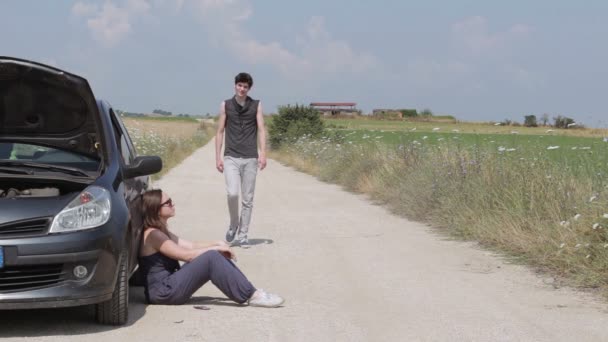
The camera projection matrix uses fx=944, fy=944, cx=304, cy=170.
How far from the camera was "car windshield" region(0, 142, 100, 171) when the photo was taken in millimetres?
6805

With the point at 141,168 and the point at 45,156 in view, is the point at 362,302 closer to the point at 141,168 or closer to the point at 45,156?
the point at 141,168

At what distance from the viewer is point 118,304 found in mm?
6199

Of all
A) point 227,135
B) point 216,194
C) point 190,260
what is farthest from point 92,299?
point 216,194

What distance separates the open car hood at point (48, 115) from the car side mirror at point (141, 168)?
325 millimetres

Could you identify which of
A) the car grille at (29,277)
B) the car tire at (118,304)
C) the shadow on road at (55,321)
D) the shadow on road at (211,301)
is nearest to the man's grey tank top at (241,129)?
the shadow on road at (211,301)

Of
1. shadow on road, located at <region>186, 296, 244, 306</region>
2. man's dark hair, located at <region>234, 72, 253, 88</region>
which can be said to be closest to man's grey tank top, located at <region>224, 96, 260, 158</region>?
man's dark hair, located at <region>234, 72, 253, 88</region>

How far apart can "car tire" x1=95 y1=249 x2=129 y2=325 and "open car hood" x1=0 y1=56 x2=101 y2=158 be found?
1142 mm

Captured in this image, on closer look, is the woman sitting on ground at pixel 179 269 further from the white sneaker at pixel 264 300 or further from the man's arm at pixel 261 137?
the man's arm at pixel 261 137

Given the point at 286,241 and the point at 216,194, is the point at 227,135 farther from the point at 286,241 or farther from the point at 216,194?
the point at 216,194

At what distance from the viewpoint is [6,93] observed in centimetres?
702

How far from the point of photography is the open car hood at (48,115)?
6.89 metres

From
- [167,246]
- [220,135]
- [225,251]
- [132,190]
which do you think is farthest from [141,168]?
[220,135]

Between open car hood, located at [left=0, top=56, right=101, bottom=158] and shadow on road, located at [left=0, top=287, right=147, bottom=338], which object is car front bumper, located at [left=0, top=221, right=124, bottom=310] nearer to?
shadow on road, located at [left=0, top=287, right=147, bottom=338]

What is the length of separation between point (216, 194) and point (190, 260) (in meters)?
11.8
